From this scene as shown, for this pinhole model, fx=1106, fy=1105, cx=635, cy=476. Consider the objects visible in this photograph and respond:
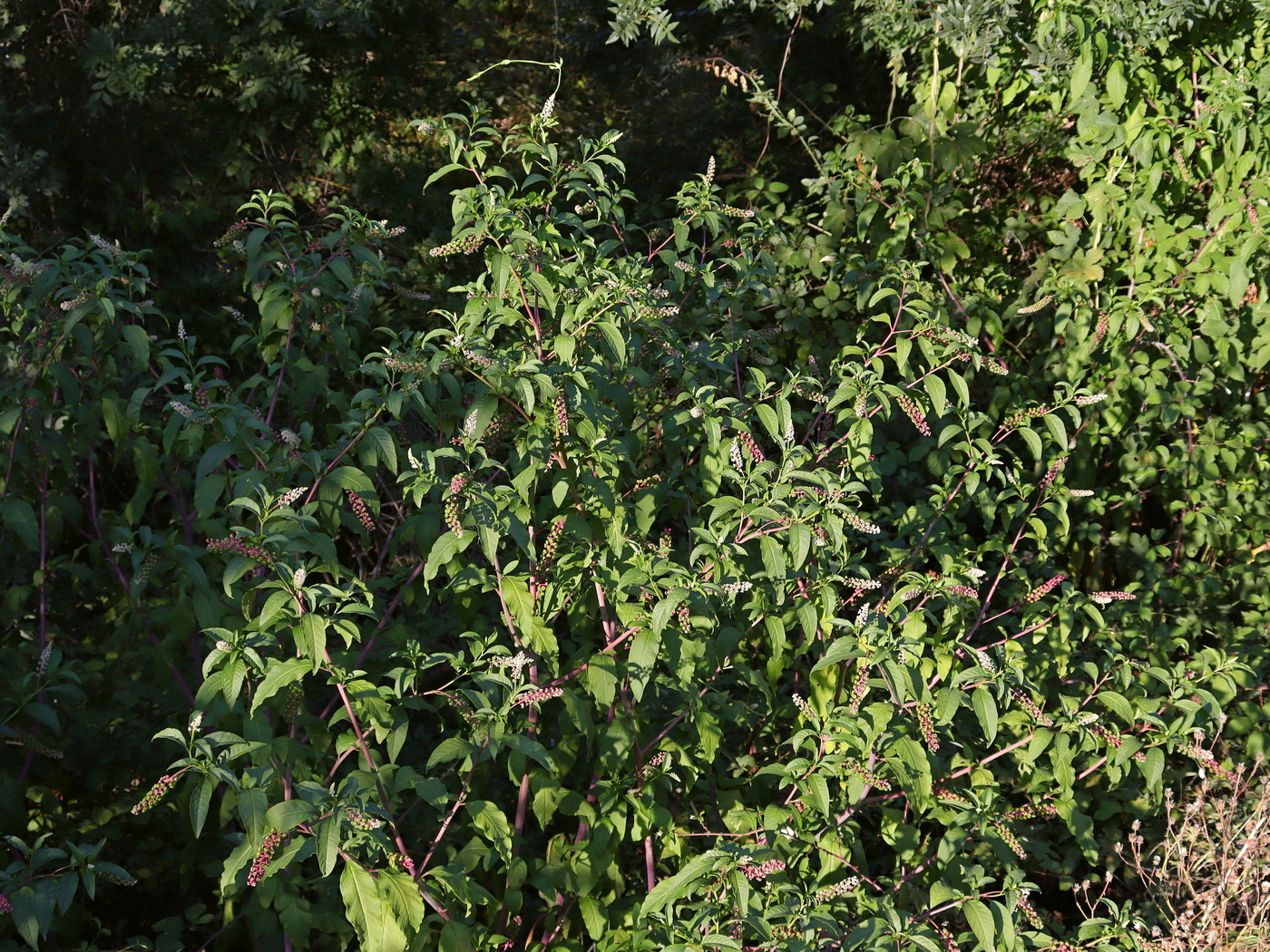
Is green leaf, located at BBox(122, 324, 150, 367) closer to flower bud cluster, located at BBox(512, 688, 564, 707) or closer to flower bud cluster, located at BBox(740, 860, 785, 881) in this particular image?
flower bud cluster, located at BBox(512, 688, 564, 707)

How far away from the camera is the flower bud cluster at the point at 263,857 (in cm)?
171

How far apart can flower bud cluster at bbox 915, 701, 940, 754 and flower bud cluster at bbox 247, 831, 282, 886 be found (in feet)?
3.79

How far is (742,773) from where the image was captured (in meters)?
2.69

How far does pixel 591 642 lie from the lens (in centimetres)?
240

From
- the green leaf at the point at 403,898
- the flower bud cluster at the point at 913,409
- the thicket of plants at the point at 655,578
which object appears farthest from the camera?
the flower bud cluster at the point at 913,409

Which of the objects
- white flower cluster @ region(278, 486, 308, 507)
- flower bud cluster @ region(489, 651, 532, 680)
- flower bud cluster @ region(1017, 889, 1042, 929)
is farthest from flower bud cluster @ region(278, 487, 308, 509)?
flower bud cluster @ region(1017, 889, 1042, 929)

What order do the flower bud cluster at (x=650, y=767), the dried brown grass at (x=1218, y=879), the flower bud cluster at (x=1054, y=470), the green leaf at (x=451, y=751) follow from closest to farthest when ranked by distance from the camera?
1. the green leaf at (x=451, y=751)
2. the flower bud cluster at (x=650, y=767)
3. the dried brown grass at (x=1218, y=879)
4. the flower bud cluster at (x=1054, y=470)

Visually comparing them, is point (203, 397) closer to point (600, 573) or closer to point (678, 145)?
point (600, 573)

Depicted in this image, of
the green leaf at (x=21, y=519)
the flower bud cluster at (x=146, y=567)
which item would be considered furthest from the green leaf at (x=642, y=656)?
the green leaf at (x=21, y=519)

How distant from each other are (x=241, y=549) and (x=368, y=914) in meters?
0.62

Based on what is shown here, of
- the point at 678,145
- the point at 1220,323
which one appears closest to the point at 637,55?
the point at 678,145

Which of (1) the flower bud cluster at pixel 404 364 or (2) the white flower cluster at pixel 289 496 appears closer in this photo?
(2) the white flower cluster at pixel 289 496

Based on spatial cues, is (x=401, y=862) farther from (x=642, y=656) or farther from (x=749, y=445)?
(x=749, y=445)

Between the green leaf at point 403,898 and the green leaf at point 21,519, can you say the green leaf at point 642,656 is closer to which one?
the green leaf at point 403,898
